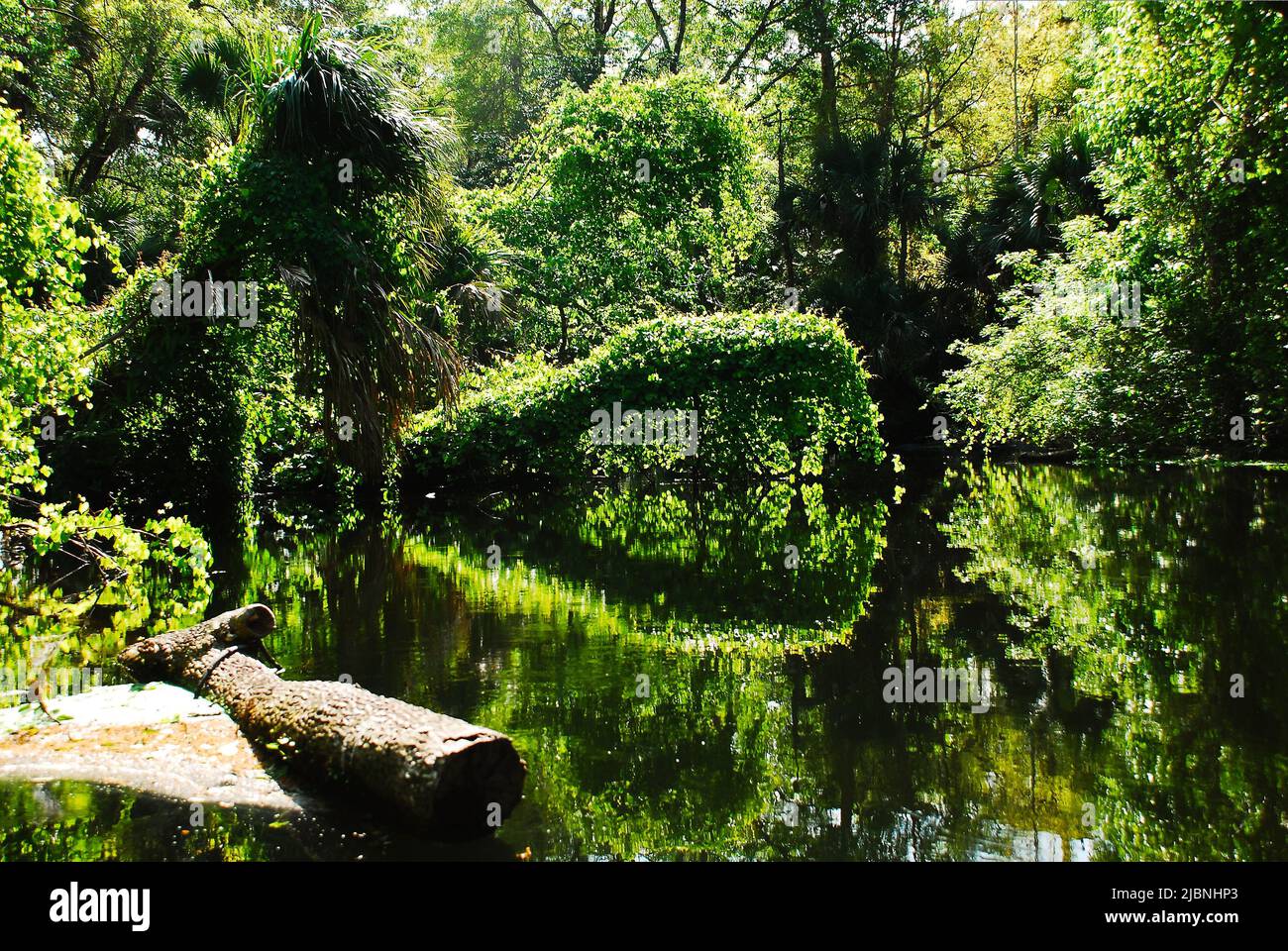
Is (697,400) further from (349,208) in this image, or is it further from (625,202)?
(625,202)

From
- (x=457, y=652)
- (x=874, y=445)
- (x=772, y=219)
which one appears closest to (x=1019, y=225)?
(x=772, y=219)

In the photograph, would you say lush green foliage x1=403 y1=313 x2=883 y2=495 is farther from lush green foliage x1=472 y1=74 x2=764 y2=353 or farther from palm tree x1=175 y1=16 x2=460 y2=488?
lush green foliage x1=472 y1=74 x2=764 y2=353

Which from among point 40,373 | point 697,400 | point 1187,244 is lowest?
point 40,373

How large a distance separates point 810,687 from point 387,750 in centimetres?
276

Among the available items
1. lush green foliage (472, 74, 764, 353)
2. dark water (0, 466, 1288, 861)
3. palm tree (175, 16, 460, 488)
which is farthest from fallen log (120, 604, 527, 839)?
lush green foliage (472, 74, 764, 353)

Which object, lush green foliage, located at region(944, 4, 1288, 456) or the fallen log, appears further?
lush green foliage, located at region(944, 4, 1288, 456)

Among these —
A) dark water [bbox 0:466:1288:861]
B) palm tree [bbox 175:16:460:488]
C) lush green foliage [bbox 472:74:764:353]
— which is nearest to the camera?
dark water [bbox 0:466:1288:861]

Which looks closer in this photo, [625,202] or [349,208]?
[349,208]

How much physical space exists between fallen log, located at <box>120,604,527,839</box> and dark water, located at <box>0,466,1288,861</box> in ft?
0.53

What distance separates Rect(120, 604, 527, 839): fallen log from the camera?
4207 millimetres

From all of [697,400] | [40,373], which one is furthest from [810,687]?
[697,400]

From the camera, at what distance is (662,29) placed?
34.6 meters

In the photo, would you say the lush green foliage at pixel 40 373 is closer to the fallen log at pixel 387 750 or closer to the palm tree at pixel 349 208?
the fallen log at pixel 387 750

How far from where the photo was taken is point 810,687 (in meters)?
6.04
